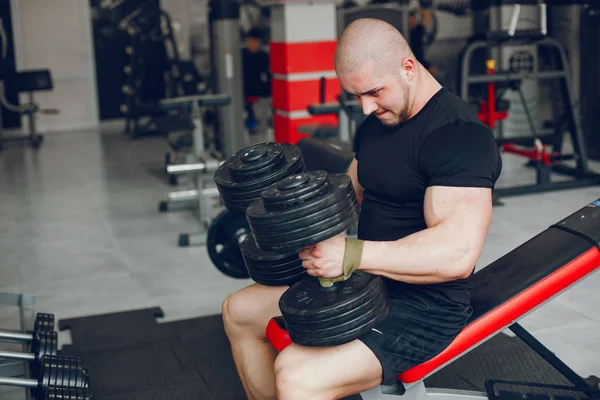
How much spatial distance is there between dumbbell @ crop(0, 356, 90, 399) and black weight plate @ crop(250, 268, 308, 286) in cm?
56

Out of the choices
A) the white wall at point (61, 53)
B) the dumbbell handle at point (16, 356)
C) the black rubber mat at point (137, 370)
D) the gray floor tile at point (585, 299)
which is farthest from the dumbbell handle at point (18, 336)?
the white wall at point (61, 53)

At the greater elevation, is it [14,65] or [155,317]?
[14,65]

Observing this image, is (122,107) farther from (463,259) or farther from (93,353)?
(463,259)

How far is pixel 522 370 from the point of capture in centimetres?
232

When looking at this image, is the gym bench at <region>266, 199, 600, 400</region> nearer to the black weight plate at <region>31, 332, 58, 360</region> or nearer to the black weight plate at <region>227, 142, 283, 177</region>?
the black weight plate at <region>227, 142, 283, 177</region>

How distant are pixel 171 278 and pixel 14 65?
575cm

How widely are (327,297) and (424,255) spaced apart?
20cm

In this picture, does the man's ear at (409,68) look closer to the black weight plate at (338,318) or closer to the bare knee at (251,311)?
the black weight plate at (338,318)

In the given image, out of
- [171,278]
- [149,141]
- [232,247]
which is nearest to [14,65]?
[149,141]

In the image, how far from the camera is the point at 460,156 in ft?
5.11

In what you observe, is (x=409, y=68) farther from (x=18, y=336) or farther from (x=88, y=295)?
(x=88, y=295)

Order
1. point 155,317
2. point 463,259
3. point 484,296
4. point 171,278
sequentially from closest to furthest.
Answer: point 463,259 → point 484,296 → point 155,317 → point 171,278

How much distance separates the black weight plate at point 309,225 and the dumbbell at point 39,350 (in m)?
0.95

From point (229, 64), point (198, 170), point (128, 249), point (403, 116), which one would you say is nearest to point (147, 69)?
point (229, 64)
